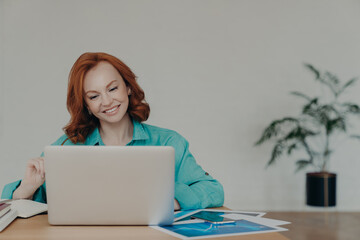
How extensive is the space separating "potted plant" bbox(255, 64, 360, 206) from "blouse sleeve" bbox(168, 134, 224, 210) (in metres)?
2.95

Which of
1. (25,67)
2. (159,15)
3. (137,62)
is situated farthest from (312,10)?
(25,67)

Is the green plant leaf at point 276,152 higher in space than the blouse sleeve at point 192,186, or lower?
lower

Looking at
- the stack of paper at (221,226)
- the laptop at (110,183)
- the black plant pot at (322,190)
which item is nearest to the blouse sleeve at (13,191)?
the laptop at (110,183)

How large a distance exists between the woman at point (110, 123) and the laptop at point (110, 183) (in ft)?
1.33

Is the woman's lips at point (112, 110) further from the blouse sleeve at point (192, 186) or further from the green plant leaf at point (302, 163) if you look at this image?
the green plant leaf at point (302, 163)

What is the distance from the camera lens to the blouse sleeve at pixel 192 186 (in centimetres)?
158

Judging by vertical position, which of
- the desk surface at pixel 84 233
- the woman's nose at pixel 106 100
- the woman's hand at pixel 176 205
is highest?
the woman's nose at pixel 106 100

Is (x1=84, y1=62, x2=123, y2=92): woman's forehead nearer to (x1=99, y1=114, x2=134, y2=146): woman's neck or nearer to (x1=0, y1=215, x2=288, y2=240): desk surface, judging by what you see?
(x1=99, y1=114, x2=134, y2=146): woman's neck

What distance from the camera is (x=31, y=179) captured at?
1.63 m

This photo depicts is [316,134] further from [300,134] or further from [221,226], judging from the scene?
[221,226]

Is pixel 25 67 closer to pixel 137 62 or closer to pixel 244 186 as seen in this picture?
pixel 137 62

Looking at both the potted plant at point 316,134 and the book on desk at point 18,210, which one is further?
the potted plant at point 316,134

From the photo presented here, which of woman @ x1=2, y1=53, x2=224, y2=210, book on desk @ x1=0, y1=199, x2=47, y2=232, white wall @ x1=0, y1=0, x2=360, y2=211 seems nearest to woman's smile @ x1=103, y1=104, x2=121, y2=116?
woman @ x1=2, y1=53, x2=224, y2=210

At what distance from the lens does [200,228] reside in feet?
4.06
